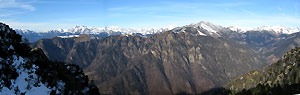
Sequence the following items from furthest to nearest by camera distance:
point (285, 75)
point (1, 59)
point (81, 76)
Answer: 1. point (285, 75)
2. point (81, 76)
3. point (1, 59)

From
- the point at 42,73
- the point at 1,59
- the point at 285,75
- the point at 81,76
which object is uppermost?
the point at 1,59

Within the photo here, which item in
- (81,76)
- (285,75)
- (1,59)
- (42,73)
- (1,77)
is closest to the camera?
(1,77)

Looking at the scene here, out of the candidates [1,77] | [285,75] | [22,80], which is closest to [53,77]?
[22,80]

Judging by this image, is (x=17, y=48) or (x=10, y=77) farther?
(x=17, y=48)

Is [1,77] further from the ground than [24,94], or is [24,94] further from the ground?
[1,77]

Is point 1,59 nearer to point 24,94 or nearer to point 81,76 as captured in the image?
point 24,94

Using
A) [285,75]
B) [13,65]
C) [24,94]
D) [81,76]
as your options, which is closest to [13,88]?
[24,94]

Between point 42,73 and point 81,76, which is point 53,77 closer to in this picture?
point 42,73
